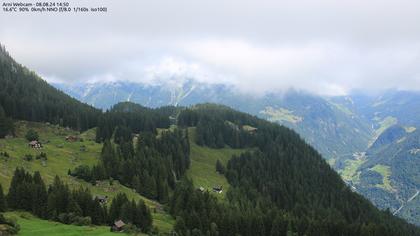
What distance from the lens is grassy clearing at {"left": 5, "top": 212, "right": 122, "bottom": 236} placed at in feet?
359

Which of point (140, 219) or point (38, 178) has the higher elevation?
point (38, 178)

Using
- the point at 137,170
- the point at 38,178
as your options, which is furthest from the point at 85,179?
the point at 38,178

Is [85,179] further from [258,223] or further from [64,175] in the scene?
[258,223]

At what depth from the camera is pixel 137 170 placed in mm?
197250

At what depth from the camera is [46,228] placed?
4513 inches

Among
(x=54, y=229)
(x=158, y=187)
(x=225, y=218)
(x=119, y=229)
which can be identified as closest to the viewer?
(x=54, y=229)

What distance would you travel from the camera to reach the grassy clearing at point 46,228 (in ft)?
359

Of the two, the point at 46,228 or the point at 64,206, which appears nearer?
the point at 46,228

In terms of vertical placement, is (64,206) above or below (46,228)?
above

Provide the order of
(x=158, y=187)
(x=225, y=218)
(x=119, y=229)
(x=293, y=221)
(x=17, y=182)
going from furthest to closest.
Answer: (x=158, y=187)
(x=293, y=221)
(x=225, y=218)
(x=17, y=182)
(x=119, y=229)

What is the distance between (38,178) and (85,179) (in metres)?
37.2

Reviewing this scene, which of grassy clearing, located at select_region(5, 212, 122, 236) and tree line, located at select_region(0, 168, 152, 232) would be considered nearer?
grassy clearing, located at select_region(5, 212, 122, 236)

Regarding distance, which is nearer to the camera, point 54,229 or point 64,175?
point 54,229

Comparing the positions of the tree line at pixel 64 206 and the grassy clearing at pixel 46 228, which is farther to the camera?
the tree line at pixel 64 206
